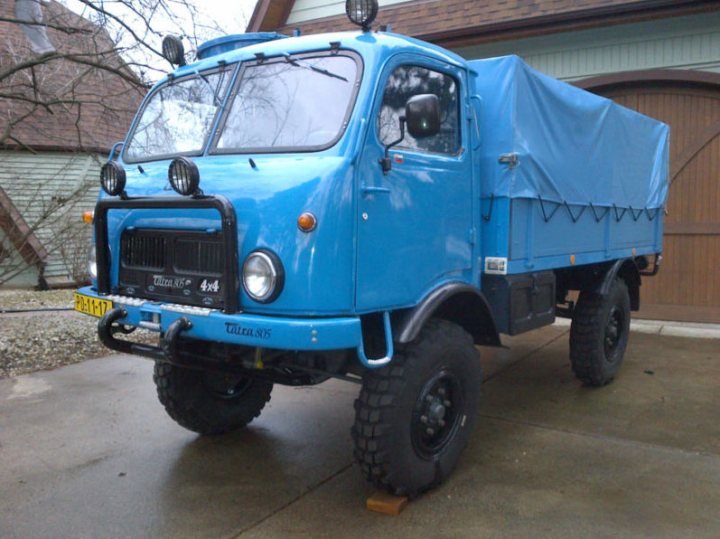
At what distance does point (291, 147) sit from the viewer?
344 centimetres

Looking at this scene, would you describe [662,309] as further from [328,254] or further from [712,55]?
[328,254]

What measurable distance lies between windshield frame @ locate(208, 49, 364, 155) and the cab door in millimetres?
132

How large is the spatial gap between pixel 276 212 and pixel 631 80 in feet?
22.9

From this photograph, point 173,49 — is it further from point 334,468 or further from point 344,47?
point 334,468

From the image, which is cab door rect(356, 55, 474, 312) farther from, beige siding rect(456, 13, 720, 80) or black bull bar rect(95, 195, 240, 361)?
beige siding rect(456, 13, 720, 80)

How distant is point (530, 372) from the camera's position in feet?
21.2

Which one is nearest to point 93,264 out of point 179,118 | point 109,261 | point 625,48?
point 109,261

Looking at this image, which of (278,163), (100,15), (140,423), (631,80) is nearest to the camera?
(278,163)

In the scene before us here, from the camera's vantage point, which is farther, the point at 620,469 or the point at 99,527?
the point at 620,469

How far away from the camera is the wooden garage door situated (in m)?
8.27

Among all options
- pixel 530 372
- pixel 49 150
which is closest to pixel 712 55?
pixel 530 372

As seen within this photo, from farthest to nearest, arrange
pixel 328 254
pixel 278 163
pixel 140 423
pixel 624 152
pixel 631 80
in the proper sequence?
pixel 631 80 < pixel 624 152 < pixel 140 423 < pixel 278 163 < pixel 328 254

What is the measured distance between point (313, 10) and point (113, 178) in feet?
26.5

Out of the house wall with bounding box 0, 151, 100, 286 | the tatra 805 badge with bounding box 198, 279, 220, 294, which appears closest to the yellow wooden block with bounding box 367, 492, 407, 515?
the tatra 805 badge with bounding box 198, 279, 220, 294
